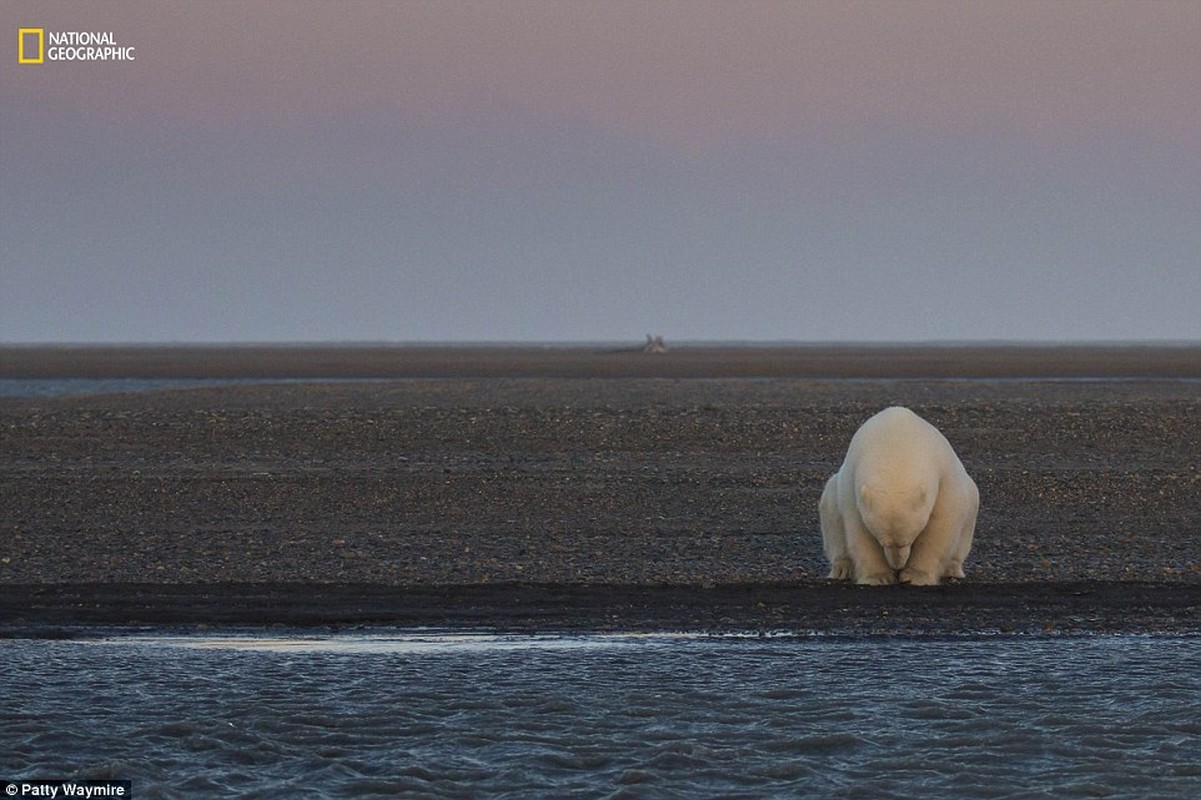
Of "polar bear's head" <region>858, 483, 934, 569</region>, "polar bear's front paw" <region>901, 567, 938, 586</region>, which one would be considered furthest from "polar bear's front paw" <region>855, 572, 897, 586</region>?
"polar bear's head" <region>858, 483, 934, 569</region>

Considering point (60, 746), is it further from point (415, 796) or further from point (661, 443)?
point (661, 443)

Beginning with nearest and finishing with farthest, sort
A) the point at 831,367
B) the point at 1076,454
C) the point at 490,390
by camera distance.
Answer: the point at 1076,454 → the point at 490,390 → the point at 831,367

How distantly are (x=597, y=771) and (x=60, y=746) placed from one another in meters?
2.72

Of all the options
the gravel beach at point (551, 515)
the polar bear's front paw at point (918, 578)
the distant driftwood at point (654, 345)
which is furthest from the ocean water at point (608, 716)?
the distant driftwood at point (654, 345)

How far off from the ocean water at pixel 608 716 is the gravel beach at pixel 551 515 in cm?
95

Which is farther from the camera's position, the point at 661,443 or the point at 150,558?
the point at 661,443

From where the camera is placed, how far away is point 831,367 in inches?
3039

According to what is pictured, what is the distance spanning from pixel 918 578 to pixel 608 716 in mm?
5185

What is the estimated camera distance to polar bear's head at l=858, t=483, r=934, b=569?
42.7ft

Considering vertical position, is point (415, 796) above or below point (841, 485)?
below

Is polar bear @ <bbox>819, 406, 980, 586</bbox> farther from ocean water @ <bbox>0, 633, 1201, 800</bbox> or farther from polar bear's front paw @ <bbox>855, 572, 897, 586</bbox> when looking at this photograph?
ocean water @ <bbox>0, 633, 1201, 800</bbox>

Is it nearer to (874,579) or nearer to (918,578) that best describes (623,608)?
(874,579)

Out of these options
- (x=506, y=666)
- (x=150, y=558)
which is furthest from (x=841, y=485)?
(x=150, y=558)

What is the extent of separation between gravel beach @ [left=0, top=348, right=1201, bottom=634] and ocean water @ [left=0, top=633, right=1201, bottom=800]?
0.95 m
